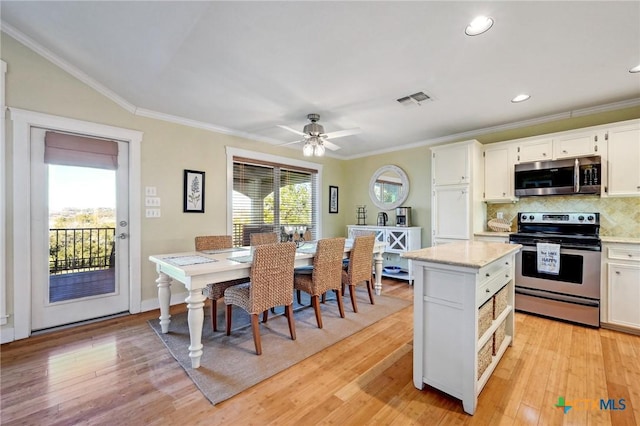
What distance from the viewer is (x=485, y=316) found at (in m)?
1.84

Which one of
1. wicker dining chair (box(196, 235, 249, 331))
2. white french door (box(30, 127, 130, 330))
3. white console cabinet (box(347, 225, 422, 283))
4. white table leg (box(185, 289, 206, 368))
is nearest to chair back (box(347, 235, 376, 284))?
white console cabinet (box(347, 225, 422, 283))

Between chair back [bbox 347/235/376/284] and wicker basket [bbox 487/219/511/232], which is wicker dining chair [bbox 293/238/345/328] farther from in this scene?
wicker basket [bbox 487/219/511/232]

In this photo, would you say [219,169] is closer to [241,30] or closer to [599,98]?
[241,30]

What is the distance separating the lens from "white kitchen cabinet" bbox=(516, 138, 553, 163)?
3320 mm

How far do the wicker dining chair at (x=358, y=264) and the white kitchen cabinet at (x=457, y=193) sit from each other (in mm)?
1301

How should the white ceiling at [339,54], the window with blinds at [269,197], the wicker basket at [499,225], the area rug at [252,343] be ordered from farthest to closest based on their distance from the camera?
the window with blinds at [269,197], the wicker basket at [499,225], the area rug at [252,343], the white ceiling at [339,54]

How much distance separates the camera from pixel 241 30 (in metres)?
1.97

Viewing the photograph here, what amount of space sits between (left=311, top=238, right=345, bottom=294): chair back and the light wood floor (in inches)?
22.9

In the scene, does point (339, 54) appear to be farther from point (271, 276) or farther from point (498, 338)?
point (498, 338)

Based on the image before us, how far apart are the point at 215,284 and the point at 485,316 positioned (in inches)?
92.3

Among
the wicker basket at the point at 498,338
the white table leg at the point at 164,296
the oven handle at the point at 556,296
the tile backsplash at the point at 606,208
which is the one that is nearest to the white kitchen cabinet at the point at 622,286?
the oven handle at the point at 556,296

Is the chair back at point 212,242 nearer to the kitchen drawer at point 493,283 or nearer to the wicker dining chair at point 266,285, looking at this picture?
the wicker dining chair at point 266,285

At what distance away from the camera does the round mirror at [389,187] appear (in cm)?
489

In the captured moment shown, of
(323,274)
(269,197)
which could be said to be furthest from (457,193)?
(269,197)
